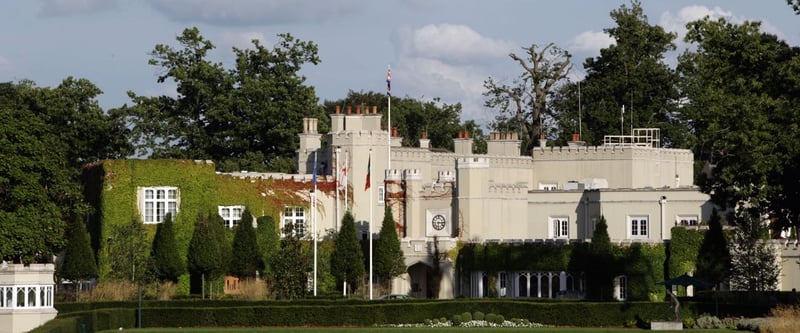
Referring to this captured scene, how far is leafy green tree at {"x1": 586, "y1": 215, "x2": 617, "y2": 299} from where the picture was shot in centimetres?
7800

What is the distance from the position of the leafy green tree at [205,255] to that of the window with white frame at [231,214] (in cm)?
408

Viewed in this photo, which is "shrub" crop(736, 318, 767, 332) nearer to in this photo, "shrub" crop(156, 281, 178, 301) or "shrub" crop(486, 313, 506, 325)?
"shrub" crop(486, 313, 506, 325)

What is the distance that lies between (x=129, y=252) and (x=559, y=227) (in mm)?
20607

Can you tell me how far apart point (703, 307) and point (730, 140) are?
8.52 meters

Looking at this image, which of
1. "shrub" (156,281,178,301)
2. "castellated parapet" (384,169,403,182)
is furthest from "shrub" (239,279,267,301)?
"castellated parapet" (384,169,403,182)

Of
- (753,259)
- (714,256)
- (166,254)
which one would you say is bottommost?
(753,259)

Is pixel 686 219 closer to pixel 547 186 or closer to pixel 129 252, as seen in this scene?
pixel 547 186

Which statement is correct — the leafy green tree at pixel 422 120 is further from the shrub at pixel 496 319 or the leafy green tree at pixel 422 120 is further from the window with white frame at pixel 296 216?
the shrub at pixel 496 319

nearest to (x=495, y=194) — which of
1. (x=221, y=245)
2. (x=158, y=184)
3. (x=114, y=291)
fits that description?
(x=221, y=245)

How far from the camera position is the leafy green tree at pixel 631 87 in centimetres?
10881

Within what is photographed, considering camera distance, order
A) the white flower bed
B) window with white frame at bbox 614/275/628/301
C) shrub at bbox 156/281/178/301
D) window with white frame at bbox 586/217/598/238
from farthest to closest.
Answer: window with white frame at bbox 586/217/598/238 < window with white frame at bbox 614/275/628/301 < shrub at bbox 156/281/178/301 < the white flower bed

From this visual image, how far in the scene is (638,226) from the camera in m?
84.5

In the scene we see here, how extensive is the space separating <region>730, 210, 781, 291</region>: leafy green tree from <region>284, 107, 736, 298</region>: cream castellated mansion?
5697 millimetres

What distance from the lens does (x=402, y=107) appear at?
423ft
